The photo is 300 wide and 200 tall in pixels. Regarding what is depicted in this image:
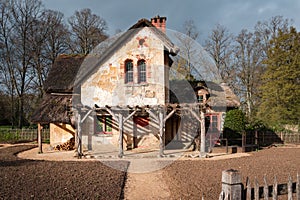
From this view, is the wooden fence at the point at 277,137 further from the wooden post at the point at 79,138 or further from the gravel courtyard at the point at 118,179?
the wooden post at the point at 79,138

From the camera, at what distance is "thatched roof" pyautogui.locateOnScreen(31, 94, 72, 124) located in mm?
15305

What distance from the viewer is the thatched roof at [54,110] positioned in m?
15.3

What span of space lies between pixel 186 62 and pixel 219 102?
10234mm

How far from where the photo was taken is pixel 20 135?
2225cm

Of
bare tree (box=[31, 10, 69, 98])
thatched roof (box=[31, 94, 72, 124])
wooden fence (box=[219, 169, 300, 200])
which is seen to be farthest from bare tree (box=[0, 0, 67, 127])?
wooden fence (box=[219, 169, 300, 200])

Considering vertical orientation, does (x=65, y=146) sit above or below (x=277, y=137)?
below

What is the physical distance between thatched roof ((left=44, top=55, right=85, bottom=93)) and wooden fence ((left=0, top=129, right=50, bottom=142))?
5.46m

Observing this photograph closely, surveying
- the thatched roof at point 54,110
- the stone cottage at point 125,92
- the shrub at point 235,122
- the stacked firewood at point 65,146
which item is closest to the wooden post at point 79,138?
the stone cottage at point 125,92

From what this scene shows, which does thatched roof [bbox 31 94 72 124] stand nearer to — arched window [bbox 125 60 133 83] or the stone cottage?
the stone cottage

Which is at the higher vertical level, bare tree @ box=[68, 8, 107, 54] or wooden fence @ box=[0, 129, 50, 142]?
bare tree @ box=[68, 8, 107, 54]

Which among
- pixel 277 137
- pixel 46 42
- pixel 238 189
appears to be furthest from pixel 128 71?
pixel 46 42

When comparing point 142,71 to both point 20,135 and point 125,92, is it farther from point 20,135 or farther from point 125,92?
point 20,135

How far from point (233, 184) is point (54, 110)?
1474cm

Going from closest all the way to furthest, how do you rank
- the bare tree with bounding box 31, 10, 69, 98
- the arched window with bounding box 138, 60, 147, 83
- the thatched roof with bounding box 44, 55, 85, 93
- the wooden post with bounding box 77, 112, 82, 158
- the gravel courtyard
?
the gravel courtyard, the wooden post with bounding box 77, 112, 82, 158, the arched window with bounding box 138, 60, 147, 83, the thatched roof with bounding box 44, 55, 85, 93, the bare tree with bounding box 31, 10, 69, 98
